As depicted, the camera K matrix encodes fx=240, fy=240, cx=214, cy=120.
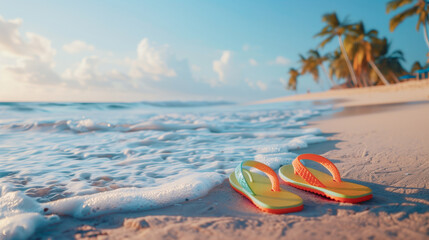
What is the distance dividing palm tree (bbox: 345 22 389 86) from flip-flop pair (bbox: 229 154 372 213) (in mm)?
27433

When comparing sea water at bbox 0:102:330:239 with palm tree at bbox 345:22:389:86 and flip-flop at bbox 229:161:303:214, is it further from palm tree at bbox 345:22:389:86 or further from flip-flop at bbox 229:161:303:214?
palm tree at bbox 345:22:389:86

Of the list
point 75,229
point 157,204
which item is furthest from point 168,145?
point 75,229

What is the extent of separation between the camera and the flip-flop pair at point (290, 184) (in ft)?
4.56

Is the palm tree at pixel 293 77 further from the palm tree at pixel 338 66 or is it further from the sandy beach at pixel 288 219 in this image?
the sandy beach at pixel 288 219

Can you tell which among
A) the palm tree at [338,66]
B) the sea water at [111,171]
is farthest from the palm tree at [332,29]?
the sea water at [111,171]

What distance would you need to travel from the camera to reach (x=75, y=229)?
1.29 metres

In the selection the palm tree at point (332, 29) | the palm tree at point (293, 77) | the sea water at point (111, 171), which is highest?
the palm tree at point (332, 29)

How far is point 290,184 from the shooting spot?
1.82m

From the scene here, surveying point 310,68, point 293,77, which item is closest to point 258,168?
point 310,68

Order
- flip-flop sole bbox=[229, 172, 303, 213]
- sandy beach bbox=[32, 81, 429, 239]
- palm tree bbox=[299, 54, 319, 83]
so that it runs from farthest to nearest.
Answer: palm tree bbox=[299, 54, 319, 83] < flip-flop sole bbox=[229, 172, 303, 213] < sandy beach bbox=[32, 81, 429, 239]

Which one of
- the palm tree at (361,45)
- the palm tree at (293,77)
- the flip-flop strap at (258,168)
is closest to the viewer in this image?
the flip-flop strap at (258,168)

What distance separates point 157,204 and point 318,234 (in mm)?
954

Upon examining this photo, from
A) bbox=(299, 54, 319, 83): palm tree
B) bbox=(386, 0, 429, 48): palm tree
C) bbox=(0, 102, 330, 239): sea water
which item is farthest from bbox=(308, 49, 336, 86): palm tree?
bbox=(0, 102, 330, 239): sea water

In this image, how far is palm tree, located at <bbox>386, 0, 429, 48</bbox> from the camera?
20172 mm
